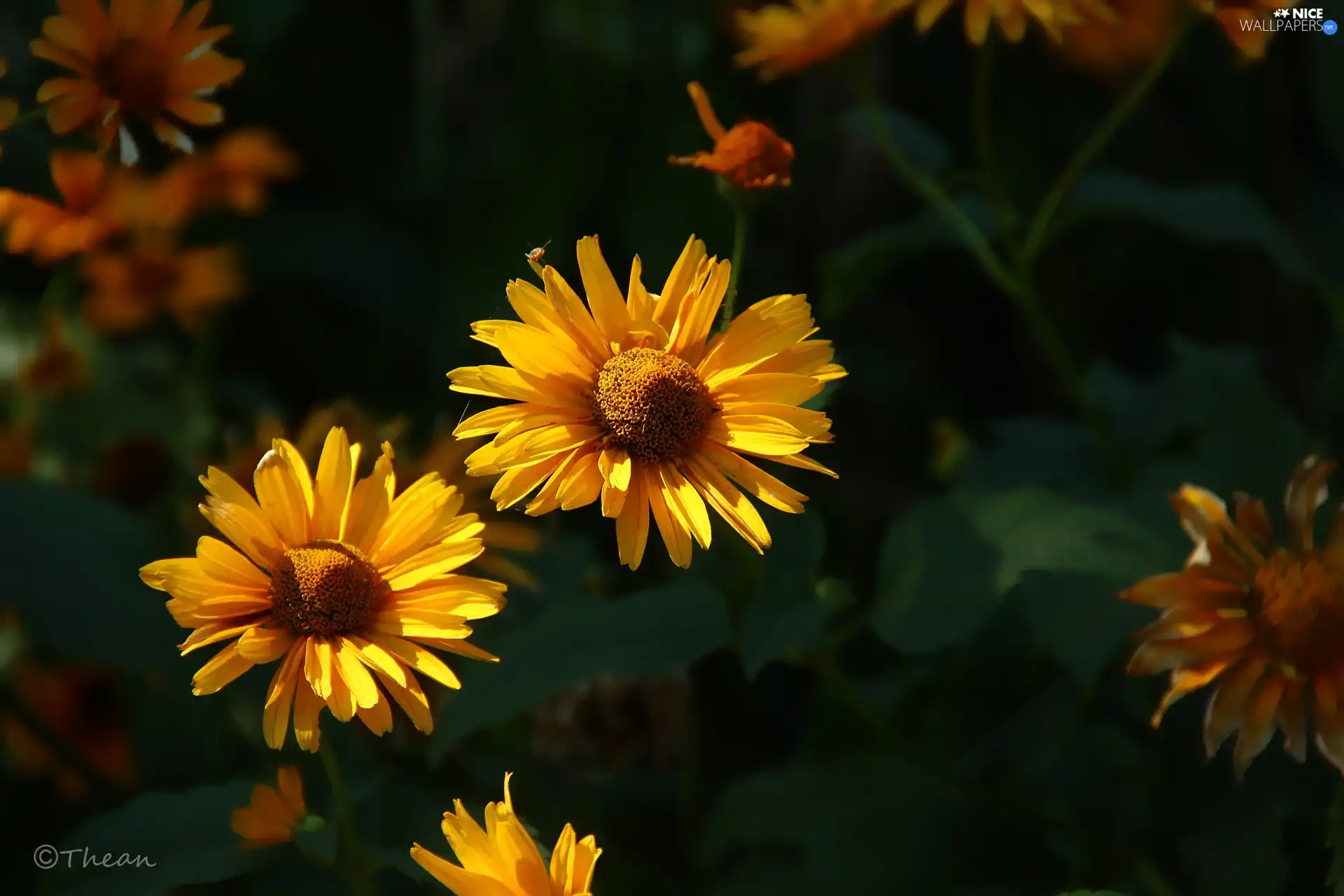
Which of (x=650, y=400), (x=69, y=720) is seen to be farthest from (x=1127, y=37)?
(x=69, y=720)

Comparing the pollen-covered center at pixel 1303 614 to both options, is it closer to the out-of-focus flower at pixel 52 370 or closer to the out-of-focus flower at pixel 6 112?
the out-of-focus flower at pixel 6 112

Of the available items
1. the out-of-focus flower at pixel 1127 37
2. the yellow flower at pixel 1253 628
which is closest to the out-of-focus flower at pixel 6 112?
the yellow flower at pixel 1253 628

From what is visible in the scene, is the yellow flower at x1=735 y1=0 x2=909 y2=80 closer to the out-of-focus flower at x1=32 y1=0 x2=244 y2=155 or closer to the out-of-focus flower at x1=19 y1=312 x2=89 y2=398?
the out-of-focus flower at x1=32 y1=0 x2=244 y2=155

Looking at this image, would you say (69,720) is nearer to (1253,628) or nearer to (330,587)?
(330,587)

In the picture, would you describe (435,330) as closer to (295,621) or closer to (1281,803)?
(295,621)

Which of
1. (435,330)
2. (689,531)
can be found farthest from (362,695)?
(435,330)

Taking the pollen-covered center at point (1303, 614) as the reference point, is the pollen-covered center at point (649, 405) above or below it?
above
